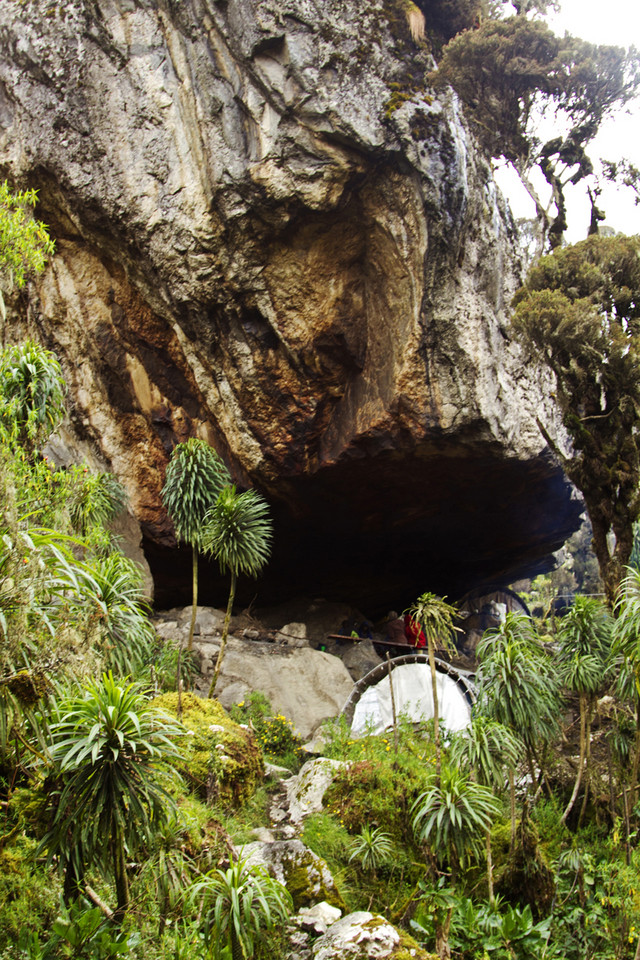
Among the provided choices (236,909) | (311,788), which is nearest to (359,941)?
(236,909)

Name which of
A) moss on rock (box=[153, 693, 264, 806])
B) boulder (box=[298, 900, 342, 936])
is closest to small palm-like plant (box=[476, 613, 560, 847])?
boulder (box=[298, 900, 342, 936])

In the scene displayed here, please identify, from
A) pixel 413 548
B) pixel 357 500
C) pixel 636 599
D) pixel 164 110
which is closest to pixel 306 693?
pixel 357 500

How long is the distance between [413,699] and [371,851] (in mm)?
6805

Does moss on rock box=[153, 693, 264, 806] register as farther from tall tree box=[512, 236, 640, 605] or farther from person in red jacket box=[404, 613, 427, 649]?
person in red jacket box=[404, 613, 427, 649]

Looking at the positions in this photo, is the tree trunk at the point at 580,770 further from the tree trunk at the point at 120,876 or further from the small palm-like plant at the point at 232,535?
the tree trunk at the point at 120,876

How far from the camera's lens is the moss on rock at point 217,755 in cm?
826

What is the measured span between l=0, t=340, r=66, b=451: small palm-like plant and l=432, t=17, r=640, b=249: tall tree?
10.7 meters

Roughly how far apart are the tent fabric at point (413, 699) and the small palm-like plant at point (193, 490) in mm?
4181

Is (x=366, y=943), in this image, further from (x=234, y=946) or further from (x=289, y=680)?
(x=289, y=680)

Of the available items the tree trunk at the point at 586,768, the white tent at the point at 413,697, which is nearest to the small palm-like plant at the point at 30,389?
Answer: the white tent at the point at 413,697

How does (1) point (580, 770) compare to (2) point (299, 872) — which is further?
(1) point (580, 770)

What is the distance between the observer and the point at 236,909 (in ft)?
14.7

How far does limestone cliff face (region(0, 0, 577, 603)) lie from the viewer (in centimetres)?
1298

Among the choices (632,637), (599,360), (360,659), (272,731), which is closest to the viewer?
(632,637)
